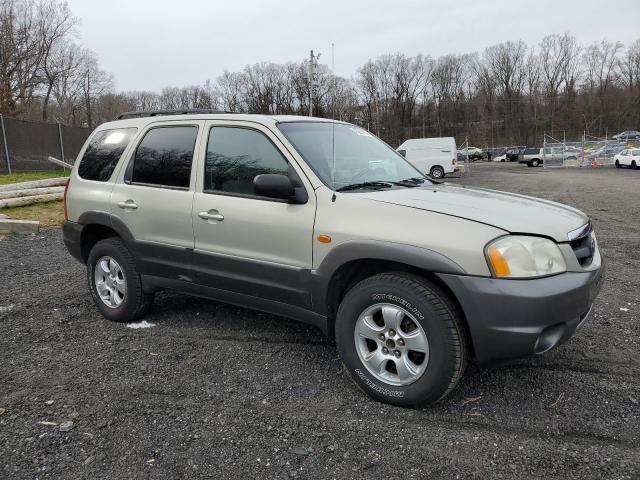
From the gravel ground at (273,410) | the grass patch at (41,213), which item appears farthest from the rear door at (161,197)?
the grass patch at (41,213)

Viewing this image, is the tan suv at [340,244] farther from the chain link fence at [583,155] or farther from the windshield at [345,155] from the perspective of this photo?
the chain link fence at [583,155]

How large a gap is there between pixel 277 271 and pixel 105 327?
2.06 metres

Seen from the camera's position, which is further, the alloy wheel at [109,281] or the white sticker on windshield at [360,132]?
the alloy wheel at [109,281]

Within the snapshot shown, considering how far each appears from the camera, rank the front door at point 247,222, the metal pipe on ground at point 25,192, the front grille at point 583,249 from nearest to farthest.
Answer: the front grille at point 583,249 < the front door at point 247,222 < the metal pipe on ground at point 25,192

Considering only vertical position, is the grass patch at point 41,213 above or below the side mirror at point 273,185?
below

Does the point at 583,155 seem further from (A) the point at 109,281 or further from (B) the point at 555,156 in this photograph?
(A) the point at 109,281

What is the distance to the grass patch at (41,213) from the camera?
10281mm

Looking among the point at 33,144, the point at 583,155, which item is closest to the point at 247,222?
the point at 33,144

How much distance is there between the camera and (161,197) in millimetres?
4176

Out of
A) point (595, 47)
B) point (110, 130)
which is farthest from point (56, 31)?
point (595, 47)

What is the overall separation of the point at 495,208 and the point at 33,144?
21.0m

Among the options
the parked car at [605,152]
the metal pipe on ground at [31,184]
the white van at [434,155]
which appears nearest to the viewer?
the metal pipe on ground at [31,184]

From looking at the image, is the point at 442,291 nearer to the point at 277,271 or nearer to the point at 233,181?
the point at 277,271

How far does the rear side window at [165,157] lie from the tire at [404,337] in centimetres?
181
